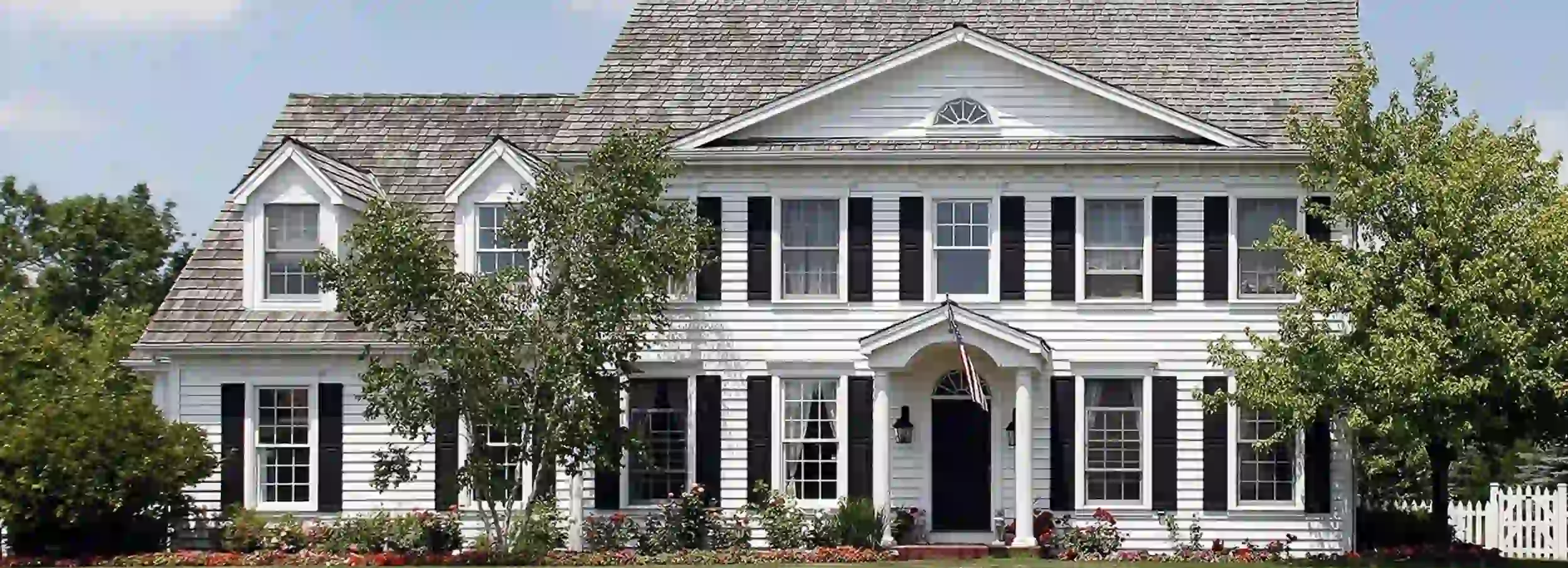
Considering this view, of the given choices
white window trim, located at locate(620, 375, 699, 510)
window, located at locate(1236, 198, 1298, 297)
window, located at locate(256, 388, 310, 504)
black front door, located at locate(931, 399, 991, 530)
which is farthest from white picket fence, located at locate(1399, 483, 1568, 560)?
window, located at locate(256, 388, 310, 504)

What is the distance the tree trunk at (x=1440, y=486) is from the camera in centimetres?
2755

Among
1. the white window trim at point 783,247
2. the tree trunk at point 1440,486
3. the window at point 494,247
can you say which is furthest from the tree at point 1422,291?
the window at point 494,247

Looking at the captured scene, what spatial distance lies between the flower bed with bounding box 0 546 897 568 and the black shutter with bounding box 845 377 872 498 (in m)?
1.43

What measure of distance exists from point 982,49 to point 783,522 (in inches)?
277

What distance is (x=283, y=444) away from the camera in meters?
30.2

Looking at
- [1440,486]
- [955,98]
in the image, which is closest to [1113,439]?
[1440,486]

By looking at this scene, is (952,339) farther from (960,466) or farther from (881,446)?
(960,466)

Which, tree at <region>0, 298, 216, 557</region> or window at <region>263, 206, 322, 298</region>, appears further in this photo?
window at <region>263, 206, 322, 298</region>

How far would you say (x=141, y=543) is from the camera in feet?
95.9

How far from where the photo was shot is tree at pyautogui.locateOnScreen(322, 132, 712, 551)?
86.9ft

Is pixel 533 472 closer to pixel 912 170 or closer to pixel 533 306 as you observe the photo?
pixel 533 306

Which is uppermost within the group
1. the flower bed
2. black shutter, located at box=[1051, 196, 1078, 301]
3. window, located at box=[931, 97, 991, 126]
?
window, located at box=[931, 97, 991, 126]

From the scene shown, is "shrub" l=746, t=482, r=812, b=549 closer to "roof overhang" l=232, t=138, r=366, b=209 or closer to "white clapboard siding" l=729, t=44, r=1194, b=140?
"white clapboard siding" l=729, t=44, r=1194, b=140

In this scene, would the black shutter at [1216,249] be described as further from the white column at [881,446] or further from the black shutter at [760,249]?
the black shutter at [760,249]
